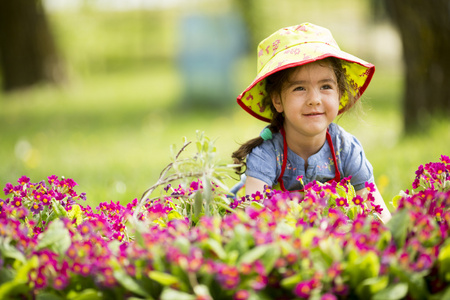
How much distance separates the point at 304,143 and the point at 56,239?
158 cm

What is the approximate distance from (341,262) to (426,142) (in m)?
4.08

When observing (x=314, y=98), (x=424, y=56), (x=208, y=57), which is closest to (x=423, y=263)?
(x=314, y=98)

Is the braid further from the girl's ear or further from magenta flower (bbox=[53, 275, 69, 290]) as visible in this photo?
magenta flower (bbox=[53, 275, 69, 290])

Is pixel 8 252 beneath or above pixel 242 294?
above

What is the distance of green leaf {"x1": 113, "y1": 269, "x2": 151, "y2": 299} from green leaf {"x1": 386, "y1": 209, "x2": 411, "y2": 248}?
0.85 metres

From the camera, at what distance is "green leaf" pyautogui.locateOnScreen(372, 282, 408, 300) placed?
1671 mm

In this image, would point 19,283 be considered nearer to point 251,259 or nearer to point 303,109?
point 251,259

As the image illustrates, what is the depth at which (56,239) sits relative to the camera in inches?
77.5

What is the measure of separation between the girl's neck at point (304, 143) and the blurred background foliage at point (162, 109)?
0.30 m

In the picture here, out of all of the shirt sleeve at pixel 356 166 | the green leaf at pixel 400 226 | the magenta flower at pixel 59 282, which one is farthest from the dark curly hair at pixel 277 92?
the magenta flower at pixel 59 282

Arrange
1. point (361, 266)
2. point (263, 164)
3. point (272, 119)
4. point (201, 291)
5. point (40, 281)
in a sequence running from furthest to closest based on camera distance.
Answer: point (272, 119) → point (263, 164) → point (40, 281) → point (361, 266) → point (201, 291)

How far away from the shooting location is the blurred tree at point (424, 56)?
19.5 feet

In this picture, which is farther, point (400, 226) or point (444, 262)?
point (400, 226)

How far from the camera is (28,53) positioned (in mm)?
13805
